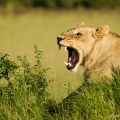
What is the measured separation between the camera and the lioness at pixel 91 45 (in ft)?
18.3

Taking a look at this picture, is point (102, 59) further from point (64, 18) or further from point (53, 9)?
point (53, 9)

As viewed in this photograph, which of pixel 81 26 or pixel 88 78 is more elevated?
pixel 81 26

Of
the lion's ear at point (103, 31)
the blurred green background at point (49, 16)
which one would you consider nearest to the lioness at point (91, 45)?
the lion's ear at point (103, 31)

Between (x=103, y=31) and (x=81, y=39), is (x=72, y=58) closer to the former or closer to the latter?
(x=81, y=39)

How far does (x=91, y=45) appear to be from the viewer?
18.9 ft

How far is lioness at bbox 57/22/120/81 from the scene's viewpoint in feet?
18.3

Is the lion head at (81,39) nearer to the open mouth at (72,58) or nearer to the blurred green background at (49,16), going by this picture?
the open mouth at (72,58)

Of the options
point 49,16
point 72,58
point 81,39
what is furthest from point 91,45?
point 49,16

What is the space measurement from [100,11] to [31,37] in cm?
1297

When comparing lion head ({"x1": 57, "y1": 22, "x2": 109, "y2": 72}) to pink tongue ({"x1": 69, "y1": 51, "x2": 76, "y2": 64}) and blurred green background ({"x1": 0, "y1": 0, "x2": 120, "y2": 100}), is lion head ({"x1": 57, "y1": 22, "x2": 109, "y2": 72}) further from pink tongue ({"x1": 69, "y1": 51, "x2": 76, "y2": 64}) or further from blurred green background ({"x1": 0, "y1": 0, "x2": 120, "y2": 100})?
blurred green background ({"x1": 0, "y1": 0, "x2": 120, "y2": 100})

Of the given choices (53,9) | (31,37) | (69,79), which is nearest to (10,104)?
(69,79)

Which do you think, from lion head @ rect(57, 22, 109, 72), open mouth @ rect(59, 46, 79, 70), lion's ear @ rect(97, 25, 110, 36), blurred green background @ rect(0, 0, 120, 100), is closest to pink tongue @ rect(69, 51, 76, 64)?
open mouth @ rect(59, 46, 79, 70)

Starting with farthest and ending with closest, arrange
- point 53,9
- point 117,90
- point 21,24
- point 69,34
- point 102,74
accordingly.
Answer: point 53,9 → point 21,24 → point 69,34 → point 102,74 → point 117,90

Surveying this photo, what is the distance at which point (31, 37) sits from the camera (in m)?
26.4
